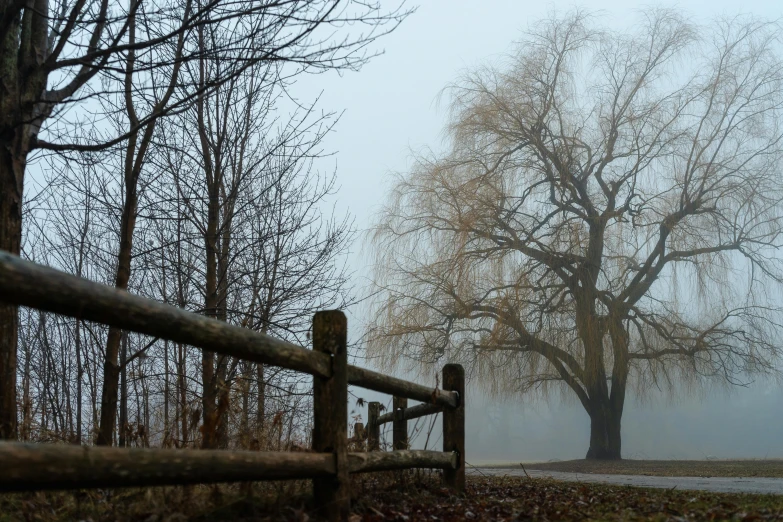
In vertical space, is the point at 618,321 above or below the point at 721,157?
below

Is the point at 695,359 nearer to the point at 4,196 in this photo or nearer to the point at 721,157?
the point at 721,157

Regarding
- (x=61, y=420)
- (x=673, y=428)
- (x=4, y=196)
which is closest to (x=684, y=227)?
(x=61, y=420)

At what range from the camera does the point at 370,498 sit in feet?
16.7

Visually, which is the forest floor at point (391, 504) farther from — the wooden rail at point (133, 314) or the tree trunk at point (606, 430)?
the tree trunk at point (606, 430)

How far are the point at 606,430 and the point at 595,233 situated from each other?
5114 millimetres

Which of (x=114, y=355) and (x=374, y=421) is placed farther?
(x=374, y=421)

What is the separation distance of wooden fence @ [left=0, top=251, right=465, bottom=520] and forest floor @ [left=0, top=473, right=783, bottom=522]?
10.1 inches

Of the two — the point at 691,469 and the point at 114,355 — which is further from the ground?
the point at 114,355

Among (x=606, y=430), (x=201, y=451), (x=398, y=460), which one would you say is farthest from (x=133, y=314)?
(x=606, y=430)

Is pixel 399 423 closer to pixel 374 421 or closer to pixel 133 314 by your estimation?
pixel 374 421

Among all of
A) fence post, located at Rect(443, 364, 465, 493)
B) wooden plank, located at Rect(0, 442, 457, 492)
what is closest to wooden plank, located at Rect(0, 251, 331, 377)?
wooden plank, located at Rect(0, 442, 457, 492)

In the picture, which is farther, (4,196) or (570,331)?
(570,331)

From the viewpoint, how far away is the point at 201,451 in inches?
128

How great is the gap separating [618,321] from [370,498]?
1402cm
